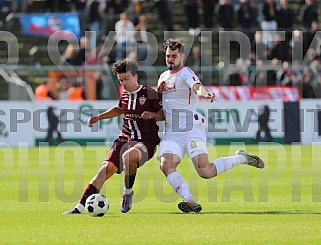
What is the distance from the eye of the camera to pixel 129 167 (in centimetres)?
1319

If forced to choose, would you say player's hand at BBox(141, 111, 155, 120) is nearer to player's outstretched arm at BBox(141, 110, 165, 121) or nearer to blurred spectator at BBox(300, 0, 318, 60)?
player's outstretched arm at BBox(141, 110, 165, 121)

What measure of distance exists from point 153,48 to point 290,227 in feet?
64.8

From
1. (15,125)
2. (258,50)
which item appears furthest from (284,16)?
(15,125)

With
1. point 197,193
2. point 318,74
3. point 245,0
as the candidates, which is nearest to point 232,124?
point 318,74

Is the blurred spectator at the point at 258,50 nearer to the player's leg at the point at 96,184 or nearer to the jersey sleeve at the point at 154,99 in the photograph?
the jersey sleeve at the point at 154,99

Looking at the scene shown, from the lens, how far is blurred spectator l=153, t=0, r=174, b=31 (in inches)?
1336

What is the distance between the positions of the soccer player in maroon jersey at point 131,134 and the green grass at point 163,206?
0.42 meters

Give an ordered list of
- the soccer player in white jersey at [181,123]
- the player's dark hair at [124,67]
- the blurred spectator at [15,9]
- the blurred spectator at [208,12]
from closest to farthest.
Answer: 1. the player's dark hair at [124,67]
2. the soccer player in white jersey at [181,123]
3. the blurred spectator at [15,9]
4. the blurred spectator at [208,12]

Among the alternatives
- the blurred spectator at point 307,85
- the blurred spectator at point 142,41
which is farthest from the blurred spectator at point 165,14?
the blurred spectator at point 307,85

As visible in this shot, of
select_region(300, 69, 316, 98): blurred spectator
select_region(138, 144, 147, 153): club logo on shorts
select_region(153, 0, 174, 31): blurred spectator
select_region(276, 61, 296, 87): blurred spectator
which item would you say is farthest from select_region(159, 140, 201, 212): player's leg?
select_region(153, 0, 174, 31): blurred spectator

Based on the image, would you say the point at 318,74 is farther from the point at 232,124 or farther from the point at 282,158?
the point at 282,158

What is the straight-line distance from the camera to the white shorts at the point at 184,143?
13.4m

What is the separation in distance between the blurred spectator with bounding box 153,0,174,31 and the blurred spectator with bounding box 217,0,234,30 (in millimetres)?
1732

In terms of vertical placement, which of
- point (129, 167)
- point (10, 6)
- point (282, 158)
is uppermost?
point (10, 6)
